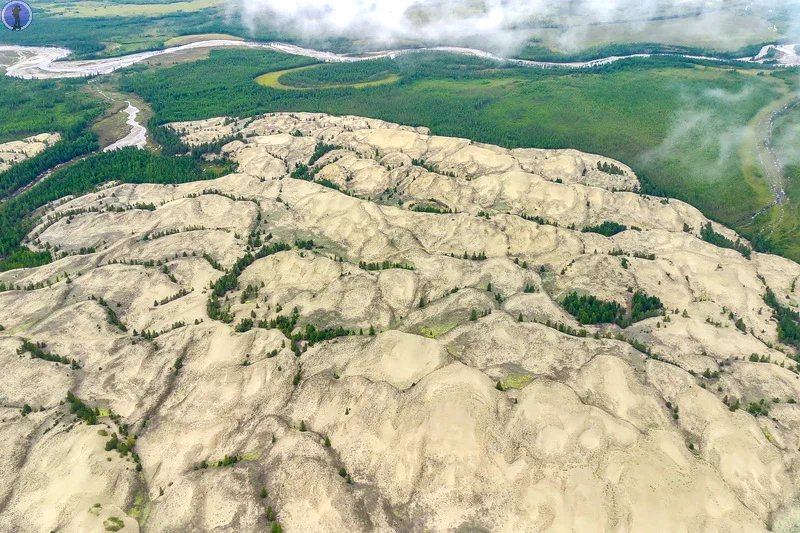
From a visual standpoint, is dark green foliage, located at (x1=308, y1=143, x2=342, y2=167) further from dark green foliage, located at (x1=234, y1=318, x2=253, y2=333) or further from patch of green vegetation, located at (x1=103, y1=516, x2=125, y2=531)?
patch of green vegetation, located at (x1=103, y1=516, x2=125, y2=531)

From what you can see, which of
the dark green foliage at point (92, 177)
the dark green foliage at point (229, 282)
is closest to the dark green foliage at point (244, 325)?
the dark green foliage at point (229, 282)

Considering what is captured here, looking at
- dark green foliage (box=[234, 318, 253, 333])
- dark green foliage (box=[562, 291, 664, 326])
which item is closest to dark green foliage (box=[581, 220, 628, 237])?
dark green foliage (box=[562, 291, 664, 326])

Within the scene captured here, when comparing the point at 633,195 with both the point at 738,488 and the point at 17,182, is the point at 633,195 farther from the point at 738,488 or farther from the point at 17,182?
the point at 17,182

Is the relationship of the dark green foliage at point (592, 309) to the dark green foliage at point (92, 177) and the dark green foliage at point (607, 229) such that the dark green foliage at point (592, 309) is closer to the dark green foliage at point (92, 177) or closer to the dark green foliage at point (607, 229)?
the dark green foliage at point (607, 229)

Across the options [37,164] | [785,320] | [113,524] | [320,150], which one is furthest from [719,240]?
[37,164]

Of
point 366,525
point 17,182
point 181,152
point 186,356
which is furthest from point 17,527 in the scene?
point 181,152

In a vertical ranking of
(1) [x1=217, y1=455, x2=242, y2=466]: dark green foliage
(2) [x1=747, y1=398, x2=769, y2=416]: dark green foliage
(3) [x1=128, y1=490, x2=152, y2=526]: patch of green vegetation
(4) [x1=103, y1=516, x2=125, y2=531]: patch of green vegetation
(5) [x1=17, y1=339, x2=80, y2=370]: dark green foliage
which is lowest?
(3) [x1=128, y1=490, x2=152, y2=526]: patch of green vegetation
